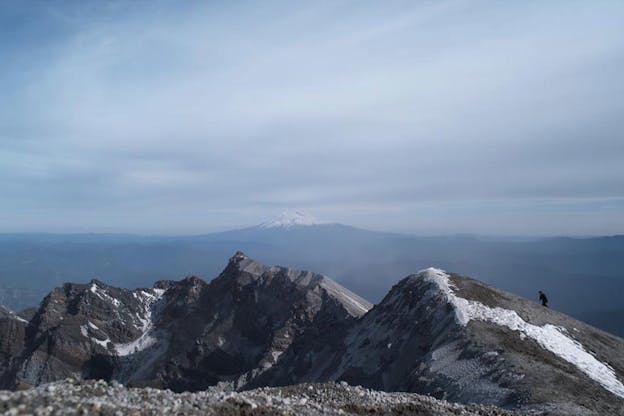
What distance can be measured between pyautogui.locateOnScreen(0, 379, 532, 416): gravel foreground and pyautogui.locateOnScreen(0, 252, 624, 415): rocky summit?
0.42 ft

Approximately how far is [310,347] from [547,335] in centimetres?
5273

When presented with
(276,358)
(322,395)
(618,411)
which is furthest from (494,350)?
(276,358)

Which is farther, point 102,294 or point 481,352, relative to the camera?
point 102,294

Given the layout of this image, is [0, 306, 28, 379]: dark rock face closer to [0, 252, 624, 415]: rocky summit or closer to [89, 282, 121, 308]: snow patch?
[0, 252, 624, 415]: rocky summit

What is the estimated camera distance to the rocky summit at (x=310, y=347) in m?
29.9

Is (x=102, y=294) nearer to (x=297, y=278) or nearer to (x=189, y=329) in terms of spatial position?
(x=189, y=329)

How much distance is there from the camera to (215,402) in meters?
18.2

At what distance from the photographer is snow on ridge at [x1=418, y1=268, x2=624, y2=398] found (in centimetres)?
4216

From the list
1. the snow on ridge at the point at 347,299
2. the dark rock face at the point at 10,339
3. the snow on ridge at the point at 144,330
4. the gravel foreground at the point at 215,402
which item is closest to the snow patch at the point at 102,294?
the snow on ridge at the point at 144,330

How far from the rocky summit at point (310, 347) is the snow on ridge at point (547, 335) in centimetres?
20

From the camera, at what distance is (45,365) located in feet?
381

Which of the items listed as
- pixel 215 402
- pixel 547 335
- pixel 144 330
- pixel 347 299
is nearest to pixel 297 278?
pixel 347 299

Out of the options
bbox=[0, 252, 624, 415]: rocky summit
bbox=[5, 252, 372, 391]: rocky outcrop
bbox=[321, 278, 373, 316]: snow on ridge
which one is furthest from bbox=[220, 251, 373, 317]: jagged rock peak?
bbox=[0, 252, 624, 415]: rocky summit

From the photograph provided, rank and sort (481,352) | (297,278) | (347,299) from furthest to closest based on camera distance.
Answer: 1. (297,278)
2. (347,299)
3. (481,352)
